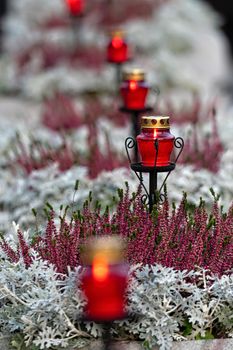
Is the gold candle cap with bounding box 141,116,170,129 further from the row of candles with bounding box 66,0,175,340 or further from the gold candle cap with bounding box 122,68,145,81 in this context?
the gold candle cap with bounding box 122,68,145,81

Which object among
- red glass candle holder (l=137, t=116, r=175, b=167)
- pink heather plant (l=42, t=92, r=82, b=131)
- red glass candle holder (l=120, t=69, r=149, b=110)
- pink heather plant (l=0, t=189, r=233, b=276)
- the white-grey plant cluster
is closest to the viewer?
the white-grey plant cluster

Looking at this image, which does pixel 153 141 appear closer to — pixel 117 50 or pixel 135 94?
pixel 135 94

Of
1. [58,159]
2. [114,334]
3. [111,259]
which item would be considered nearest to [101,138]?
[58,159]

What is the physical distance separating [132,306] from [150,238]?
0.36 metres

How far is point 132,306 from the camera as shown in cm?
368

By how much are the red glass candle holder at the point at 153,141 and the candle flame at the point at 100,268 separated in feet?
4.10

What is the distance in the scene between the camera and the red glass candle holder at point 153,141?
13.6ft

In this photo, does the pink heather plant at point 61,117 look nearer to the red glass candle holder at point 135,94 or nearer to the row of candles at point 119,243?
the row of candles at point 119,243

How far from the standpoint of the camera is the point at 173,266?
3.93m

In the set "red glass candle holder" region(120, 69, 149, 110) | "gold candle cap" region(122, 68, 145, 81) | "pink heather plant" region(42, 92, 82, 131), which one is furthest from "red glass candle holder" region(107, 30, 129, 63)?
"red glass candle holder" region(120, 69, 149, 110)

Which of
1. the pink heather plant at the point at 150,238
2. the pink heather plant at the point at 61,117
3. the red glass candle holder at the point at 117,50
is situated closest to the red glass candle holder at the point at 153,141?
the pink heather plant at the point at 150,238

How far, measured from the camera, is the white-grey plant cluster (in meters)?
3.63

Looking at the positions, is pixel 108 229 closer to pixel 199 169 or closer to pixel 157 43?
pixel 199 169

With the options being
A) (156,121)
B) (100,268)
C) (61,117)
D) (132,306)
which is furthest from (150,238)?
(61,117)
